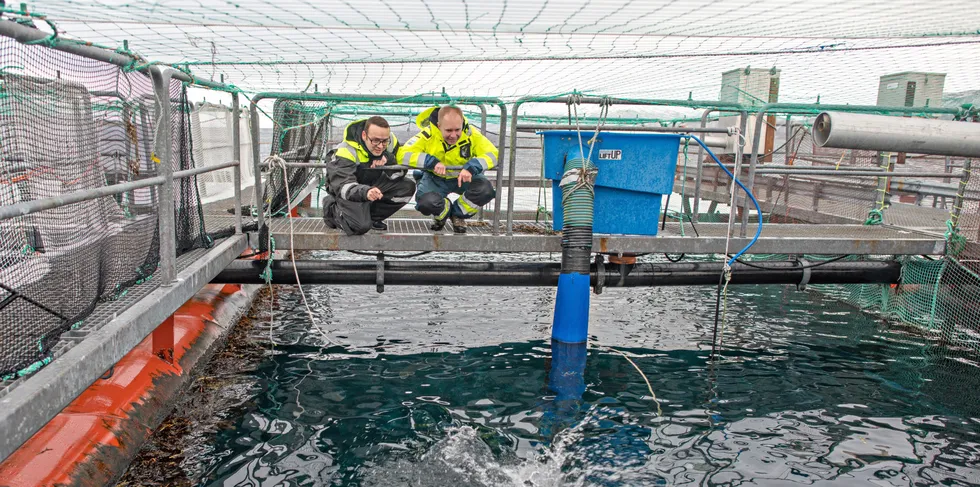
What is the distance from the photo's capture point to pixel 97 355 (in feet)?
9.56

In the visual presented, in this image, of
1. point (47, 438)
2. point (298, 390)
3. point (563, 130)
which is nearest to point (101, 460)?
point (47, 438)

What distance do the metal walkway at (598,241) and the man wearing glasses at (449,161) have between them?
0.24 metres

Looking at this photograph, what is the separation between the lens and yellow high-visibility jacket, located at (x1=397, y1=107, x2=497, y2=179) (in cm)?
587

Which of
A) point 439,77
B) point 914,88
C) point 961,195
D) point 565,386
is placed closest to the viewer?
point 565,386

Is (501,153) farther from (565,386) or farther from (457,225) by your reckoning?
(565,386)

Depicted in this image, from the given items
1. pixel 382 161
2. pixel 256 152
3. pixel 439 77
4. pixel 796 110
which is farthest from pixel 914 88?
pixel 256 152

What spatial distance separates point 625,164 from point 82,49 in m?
4.05

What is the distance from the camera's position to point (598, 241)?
589cm

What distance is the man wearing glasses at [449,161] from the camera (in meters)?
5.79

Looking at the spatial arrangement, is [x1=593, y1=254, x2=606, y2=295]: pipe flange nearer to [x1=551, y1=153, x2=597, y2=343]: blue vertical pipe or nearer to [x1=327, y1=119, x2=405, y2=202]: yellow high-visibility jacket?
[x1=551, y1=153, x2=597, y2=343]: blue vertical pipe

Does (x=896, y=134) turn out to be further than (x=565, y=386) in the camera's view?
No

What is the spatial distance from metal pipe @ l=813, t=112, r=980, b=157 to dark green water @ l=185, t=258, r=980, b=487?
6.76 feet

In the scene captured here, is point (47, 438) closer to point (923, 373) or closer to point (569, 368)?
point (569, 368)

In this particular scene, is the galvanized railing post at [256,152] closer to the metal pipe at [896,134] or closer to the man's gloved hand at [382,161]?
the man's gloved hand at [382,161]
